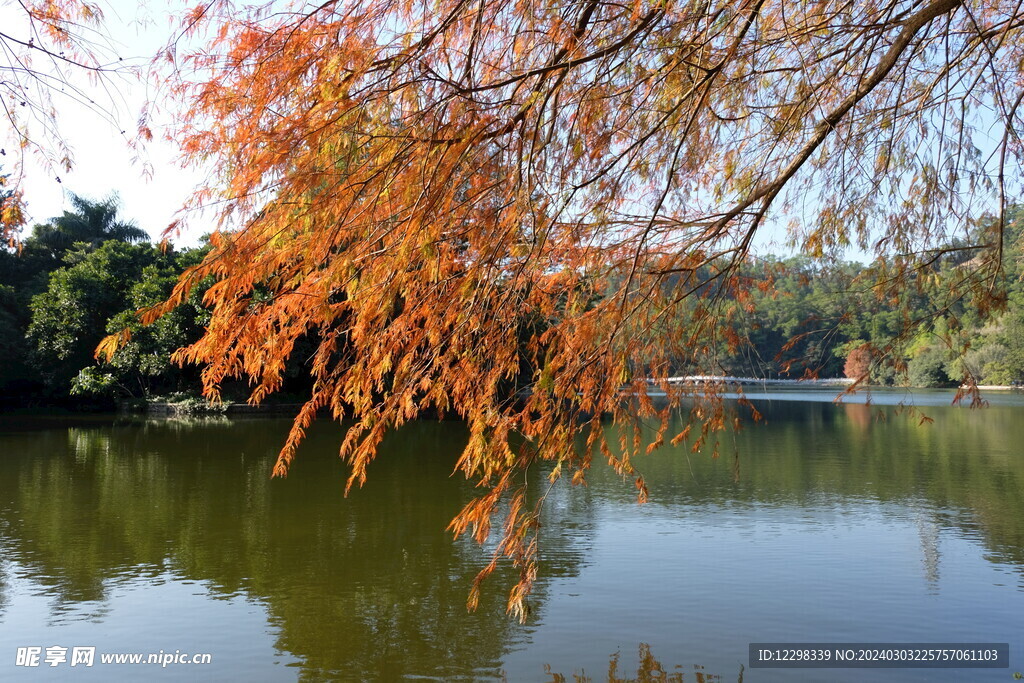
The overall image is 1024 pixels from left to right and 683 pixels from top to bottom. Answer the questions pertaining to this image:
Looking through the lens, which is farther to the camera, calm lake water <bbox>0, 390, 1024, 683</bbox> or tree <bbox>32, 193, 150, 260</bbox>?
tree <bbox>32, 193, 150, 260</bbox>

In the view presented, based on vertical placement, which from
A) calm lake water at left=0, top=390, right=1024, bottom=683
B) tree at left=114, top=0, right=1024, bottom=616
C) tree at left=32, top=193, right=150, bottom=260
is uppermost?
tree at left=32, top=193, right=150, bottom=260

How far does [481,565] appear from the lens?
6723 millimetres

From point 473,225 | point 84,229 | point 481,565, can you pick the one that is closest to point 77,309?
point 84,229

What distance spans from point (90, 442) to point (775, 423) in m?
14.5

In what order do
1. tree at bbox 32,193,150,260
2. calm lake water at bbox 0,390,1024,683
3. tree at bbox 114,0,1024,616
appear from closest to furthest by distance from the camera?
tree at bbox 114,0,1024,616 < calm lake water at bbox 0,390,1024,683 < tree at bbox 32,193,150,260

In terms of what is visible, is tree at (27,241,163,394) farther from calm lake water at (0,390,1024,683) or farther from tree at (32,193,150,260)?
calm lake water at (0,390,1024,683)

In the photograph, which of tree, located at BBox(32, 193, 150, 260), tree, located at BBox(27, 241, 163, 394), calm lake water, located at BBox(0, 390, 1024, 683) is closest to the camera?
calm lake water, located at BBox(0, 390, 1024, 683)

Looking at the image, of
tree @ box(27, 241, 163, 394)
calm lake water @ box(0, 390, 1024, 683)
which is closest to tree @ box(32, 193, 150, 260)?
tree @ box(27, 241, 163, 394)

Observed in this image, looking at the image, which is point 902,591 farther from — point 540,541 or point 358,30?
point 358,30

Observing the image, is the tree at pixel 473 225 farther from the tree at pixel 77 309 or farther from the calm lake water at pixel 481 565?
the tree at pixel 77 309

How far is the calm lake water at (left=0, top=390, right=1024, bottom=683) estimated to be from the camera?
490cm

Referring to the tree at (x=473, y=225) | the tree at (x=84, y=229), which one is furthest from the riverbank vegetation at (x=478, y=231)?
the tree at (x=84, y=229)

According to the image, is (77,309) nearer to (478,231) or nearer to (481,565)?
(481,565)

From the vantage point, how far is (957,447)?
1465 cm
